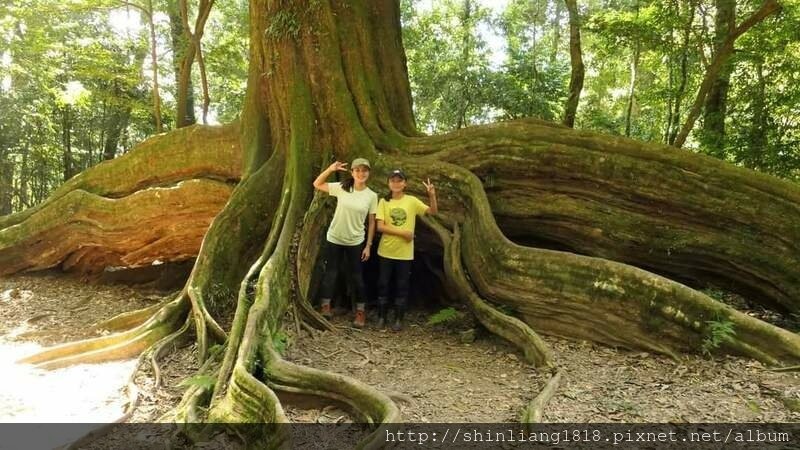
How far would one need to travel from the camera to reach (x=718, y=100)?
983cm

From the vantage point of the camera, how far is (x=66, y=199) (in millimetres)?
7746

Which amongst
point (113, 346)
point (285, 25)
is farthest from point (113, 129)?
point (113, 346)

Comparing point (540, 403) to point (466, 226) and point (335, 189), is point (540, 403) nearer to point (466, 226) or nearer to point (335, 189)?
point (466, 226)

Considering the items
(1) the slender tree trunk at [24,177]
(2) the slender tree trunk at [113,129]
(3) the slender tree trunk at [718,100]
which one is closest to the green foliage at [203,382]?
(3) the slender tree trunk at [718,100]

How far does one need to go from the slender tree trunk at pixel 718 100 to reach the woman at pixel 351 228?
6604mm

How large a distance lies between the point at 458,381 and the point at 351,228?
194 centimetres

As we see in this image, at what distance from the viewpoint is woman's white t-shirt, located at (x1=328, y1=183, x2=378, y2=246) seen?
5324mm

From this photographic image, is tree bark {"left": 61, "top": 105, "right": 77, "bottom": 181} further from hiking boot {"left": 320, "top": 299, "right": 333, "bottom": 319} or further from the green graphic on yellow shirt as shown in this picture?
the green graphic on yellow shirt

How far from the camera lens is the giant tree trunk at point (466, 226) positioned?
4188 millimetres

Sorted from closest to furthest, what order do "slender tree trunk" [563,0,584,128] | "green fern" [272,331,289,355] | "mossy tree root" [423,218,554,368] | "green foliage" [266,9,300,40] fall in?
"green fern" [272,331,289,355]
"mossy tree root" [423,218,554,368]
"green foliage" [266,9,300,40]
"slender tree trunk" [563,0,584,128]

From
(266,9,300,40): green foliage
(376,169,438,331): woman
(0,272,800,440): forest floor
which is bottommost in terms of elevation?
(0,272,800,440): forest floor

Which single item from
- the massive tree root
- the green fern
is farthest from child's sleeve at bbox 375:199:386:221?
the massive tree root

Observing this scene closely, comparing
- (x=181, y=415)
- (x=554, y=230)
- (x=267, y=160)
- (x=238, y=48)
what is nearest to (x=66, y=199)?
(x=267, y=160)

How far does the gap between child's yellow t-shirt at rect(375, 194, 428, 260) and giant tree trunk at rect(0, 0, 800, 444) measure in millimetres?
459
